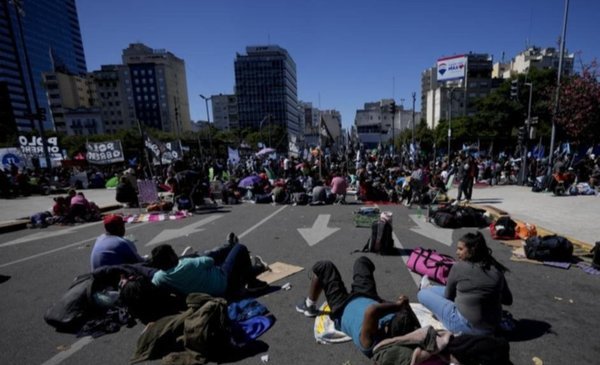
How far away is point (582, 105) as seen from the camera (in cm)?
1486

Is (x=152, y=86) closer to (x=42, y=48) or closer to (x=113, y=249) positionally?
(x=42, y=48)

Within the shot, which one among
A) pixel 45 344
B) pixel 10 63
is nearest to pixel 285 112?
pixel 10 63

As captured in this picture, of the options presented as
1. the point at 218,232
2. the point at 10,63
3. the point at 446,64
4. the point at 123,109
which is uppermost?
the point at 10,63

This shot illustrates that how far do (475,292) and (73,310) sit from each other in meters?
5.21

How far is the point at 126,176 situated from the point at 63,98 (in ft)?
421

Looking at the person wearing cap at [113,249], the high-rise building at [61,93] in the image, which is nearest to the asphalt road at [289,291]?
the person wearing cap at [113,249]

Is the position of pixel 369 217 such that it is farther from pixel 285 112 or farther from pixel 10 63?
pixel 10 63

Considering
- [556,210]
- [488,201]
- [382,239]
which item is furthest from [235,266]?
[488,201]

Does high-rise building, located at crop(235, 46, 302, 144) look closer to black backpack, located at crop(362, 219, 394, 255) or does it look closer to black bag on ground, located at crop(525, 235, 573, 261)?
black backpack, located at crop(362, 219, 394, 255)

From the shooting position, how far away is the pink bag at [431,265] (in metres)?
4.91

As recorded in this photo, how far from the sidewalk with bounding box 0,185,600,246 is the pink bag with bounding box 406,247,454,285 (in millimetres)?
4124

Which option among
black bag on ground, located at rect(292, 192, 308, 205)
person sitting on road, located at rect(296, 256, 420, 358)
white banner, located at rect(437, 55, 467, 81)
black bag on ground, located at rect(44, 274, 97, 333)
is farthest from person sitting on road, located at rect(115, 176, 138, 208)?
white banner, located at rect(437, 55, 467, 81)

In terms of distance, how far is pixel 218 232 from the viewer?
339 inches

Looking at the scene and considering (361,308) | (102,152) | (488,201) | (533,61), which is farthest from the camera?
(533,61)
